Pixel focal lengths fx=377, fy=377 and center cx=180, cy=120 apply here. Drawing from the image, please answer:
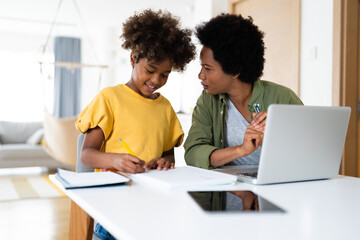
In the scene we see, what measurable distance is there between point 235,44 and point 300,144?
1.92ft

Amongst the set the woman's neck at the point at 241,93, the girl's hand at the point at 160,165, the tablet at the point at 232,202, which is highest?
the woman's neck at the point at 241,93

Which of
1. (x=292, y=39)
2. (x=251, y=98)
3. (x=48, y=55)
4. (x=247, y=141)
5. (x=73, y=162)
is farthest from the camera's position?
(x=48, y=55)

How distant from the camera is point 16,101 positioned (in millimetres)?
7258

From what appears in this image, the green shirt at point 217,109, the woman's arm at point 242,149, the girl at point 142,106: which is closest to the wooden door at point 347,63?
the green shirt at point 217,109

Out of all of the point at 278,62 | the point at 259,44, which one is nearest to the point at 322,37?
the point at 278,62

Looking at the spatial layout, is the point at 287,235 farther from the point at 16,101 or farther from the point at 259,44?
the point at 16,101

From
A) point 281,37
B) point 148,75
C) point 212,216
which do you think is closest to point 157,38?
point 148,75

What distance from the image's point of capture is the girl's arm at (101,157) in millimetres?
962

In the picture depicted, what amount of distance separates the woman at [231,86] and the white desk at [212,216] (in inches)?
22.2

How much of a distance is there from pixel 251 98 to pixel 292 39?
1.45 m

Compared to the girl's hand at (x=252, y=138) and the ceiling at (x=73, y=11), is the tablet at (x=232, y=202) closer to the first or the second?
the girl's hand at (x=252, y=138)

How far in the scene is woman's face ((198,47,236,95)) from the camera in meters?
1.40

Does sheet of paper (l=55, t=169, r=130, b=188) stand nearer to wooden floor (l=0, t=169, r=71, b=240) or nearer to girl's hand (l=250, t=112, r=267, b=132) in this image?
girl's hand (l=250, t=112, r=267, b=132)

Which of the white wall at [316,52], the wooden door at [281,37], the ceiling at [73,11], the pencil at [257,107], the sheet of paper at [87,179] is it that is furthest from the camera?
the ceiling at [73,11]
